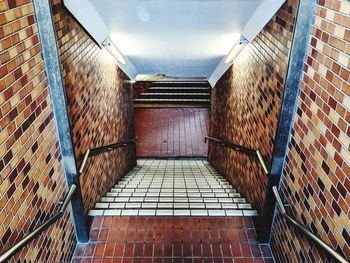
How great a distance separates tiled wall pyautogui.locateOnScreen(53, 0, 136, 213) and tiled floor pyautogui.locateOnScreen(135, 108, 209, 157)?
11.8ft

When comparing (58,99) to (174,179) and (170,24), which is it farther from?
(174,179)

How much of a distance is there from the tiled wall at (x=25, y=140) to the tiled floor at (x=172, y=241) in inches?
25.7

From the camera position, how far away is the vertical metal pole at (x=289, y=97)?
227 cm

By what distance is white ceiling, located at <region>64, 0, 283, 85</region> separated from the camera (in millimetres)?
3389

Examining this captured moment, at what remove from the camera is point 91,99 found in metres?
3.83

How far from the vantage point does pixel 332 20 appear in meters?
1.96

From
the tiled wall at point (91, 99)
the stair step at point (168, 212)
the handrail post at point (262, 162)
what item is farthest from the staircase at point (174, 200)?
the handrail post at point (262, 162)

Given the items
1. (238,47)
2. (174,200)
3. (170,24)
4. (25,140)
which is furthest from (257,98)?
(25,140)

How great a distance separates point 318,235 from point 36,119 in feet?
7.00

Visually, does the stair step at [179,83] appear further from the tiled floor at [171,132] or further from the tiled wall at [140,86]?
the tiled floor at [171,132]

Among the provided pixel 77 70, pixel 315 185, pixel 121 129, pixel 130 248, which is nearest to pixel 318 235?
pixel 315 185

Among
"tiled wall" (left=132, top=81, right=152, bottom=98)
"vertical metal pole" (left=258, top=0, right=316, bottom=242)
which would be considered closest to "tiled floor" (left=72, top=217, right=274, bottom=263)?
"vertical metal pole" (left=258, top=0, right=316, bottom=242)

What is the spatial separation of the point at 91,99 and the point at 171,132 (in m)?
6.73

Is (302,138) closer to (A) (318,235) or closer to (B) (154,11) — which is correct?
(A) (318,235)
